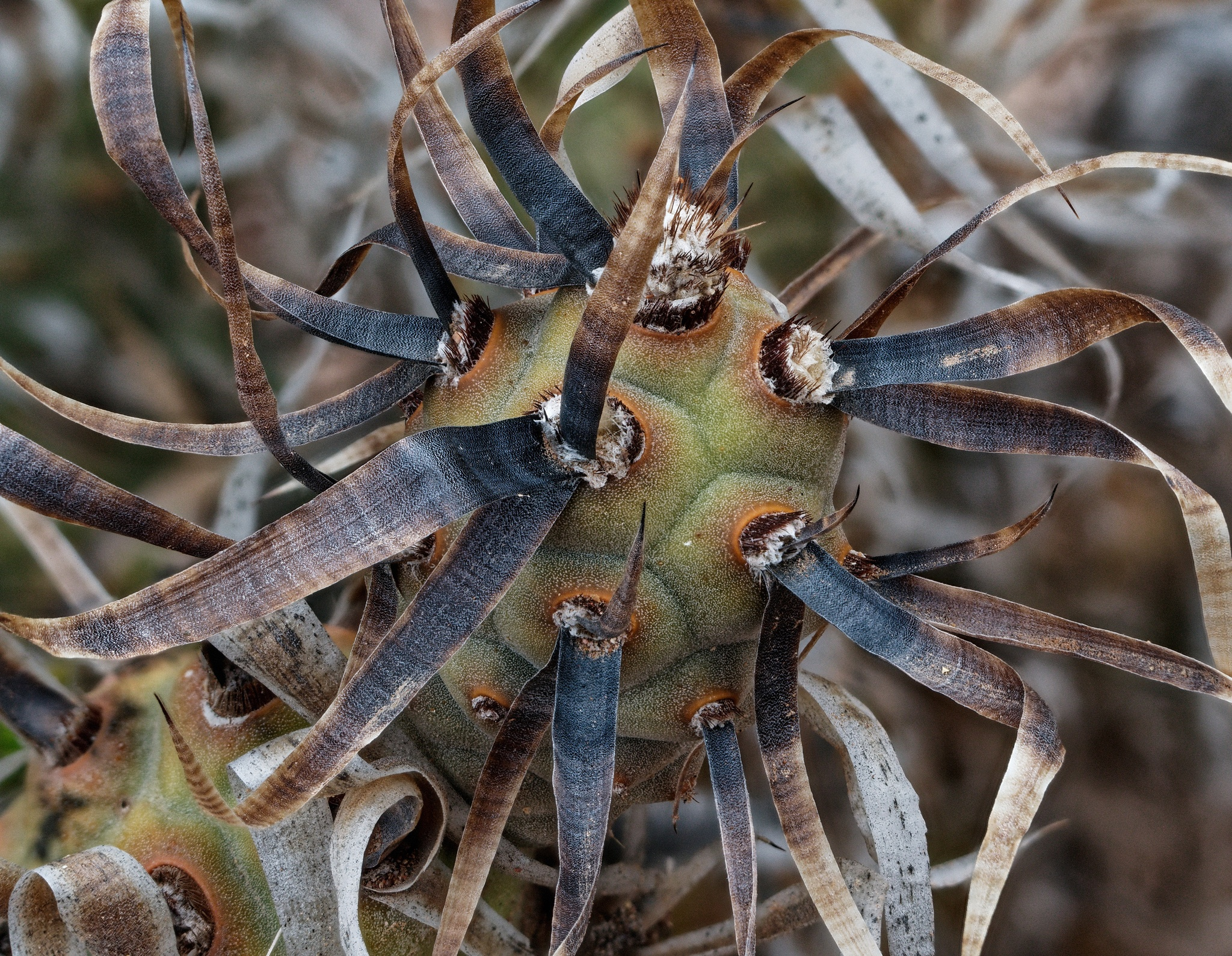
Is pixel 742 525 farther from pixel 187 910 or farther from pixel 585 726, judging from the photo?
pixel 187 910

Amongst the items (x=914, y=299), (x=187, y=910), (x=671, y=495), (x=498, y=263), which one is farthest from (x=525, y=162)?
(x=914, y=299)

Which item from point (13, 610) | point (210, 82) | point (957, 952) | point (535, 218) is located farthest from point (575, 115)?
point (957, 952)

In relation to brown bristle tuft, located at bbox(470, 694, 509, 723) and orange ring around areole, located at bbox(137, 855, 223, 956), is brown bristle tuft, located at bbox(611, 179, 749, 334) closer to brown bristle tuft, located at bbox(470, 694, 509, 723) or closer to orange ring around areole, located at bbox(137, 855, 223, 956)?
brown bristle tuft, located at bbox(470, 694, 509, 723)

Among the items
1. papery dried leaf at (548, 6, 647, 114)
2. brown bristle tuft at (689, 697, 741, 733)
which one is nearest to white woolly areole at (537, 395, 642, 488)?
brown bristle tuft at (689, 697, 741, 733)

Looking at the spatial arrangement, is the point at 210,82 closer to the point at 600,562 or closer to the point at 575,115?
the point at 575,115

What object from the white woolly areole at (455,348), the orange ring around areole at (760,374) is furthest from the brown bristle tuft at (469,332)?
the orange ring around areole at (760,374)

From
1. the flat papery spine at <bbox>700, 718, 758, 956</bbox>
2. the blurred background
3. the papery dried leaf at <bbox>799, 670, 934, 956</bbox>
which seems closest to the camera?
the flat papery spine at <bbox>700, 718, 758, 956</bbox>
